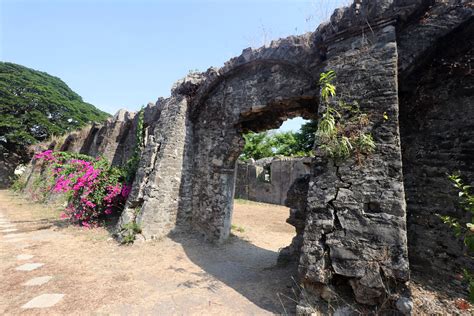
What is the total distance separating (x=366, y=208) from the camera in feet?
8.65

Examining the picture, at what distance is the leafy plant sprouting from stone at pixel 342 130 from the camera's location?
9.30ft

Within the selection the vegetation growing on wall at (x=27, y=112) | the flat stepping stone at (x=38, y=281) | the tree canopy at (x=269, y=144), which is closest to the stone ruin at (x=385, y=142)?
the flat stepping stone at (x=38, y=281)

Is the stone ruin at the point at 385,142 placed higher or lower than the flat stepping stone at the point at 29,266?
higher

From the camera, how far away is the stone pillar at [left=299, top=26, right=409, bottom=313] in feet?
7.87

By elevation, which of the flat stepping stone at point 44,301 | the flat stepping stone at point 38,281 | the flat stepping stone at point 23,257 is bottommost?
the flat stepping stone at point 44,301

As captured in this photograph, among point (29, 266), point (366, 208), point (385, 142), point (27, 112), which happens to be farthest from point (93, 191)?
point (27, 112)

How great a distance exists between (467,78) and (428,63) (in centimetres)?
50

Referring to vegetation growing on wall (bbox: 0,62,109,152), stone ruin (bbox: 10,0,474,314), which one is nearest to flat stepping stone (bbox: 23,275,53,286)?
stone ruin (bbox: 10,0,474,314)

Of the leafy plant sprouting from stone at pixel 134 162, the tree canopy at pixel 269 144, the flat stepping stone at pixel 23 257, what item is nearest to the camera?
the flat stepping stone at pixel 23 257

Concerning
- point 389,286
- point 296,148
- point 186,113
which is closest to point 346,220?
point 389,286

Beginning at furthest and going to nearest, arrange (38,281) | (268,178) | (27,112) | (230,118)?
1. (27,112)
2. (268,178)
3. (230,118)
4. (38,281)

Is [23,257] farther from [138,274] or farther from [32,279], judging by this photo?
[138,274]

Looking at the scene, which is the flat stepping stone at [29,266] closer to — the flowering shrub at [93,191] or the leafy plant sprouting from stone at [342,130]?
the flowering shrub at [93,191]

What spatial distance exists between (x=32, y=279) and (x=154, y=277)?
1.62 m
